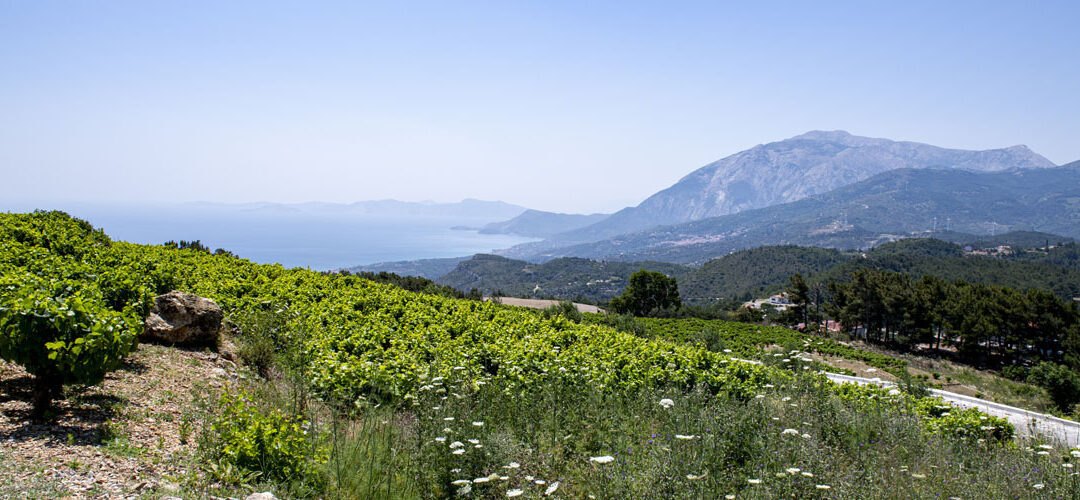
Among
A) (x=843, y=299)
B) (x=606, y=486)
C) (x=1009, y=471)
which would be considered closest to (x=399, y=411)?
(x=606, y=486)

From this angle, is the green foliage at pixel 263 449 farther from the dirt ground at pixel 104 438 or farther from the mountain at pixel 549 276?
the mountain at pixel 549 276

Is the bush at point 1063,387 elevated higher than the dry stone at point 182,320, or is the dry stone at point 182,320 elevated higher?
the dry stone at point 182,320

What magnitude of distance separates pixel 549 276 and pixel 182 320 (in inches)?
6203

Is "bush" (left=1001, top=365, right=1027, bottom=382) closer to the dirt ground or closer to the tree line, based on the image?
the tree line

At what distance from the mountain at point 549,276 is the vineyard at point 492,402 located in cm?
12561

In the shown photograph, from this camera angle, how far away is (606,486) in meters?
3.48

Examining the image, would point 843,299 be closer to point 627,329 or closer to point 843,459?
point 627,329

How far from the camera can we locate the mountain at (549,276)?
140875mm

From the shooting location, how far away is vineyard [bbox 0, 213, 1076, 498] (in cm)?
359

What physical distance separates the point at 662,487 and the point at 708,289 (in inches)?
5435

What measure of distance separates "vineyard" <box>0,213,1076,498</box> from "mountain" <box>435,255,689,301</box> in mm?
125610

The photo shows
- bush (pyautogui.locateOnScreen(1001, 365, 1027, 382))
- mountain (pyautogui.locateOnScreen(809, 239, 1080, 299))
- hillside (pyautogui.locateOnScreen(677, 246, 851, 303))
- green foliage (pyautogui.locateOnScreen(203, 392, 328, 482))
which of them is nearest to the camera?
green foliage (pyautogui.locateOnScreen(203, 392, 328, 482))

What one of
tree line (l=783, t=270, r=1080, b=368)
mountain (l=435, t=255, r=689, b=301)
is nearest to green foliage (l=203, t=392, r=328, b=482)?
tree line (l=783, t=270, r=1080, b=368)

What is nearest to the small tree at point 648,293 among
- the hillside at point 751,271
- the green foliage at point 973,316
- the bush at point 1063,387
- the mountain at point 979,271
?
the green foliage at point 973,316
